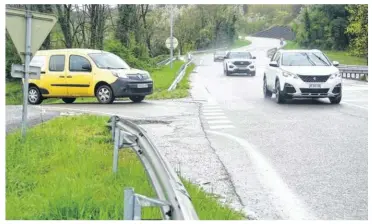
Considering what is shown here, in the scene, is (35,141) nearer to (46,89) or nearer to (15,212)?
(15,212)

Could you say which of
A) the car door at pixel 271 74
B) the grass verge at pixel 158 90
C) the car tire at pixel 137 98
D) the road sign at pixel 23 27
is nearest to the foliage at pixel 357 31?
the car door at pixel 271 74

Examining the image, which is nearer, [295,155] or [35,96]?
[295,155]

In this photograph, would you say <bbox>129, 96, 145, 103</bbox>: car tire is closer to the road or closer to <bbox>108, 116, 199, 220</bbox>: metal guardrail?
the road

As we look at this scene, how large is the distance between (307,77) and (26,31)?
8.65 meters

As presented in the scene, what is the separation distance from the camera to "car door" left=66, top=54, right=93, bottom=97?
50.0 ft

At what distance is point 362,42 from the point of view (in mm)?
10906

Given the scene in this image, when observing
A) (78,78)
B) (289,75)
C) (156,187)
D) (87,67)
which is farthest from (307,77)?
(156,187)

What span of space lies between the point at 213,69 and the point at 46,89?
1663 centimetres

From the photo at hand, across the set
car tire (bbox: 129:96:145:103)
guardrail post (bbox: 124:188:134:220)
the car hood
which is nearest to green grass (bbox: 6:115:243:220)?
guardrail post (bbox: 124:188:134:220)

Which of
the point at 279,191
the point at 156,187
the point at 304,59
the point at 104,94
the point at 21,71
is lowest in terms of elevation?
the point at 279,191

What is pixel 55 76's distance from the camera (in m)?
15.4

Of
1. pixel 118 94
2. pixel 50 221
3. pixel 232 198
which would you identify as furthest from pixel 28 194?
pixel 118 94

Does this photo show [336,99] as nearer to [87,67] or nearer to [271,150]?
[87,67]

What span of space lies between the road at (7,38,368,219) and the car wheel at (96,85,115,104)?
0.38 metres
